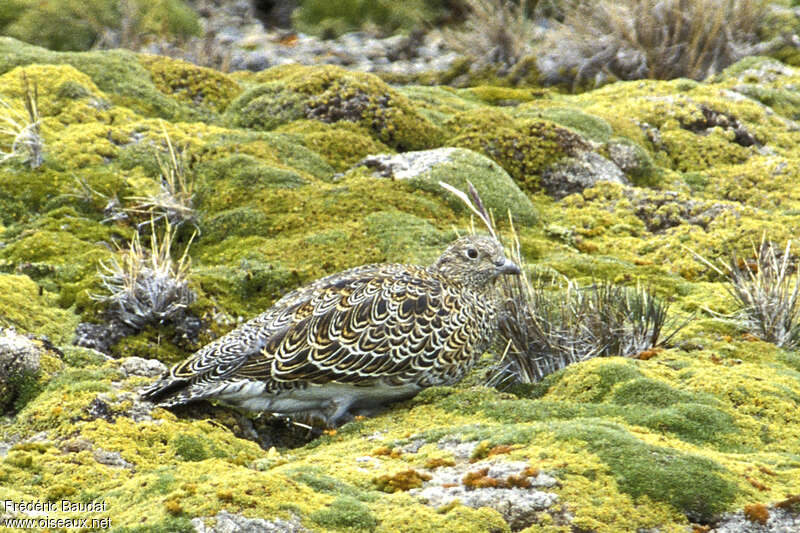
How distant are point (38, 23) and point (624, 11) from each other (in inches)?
709

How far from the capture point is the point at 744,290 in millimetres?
9180

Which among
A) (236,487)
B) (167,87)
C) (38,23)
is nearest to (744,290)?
(236,487)

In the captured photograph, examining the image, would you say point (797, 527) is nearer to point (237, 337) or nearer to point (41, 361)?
point (237, 337)

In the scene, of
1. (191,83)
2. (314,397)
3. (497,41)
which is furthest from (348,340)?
(497,41)

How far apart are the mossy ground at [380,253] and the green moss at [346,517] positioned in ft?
0.05

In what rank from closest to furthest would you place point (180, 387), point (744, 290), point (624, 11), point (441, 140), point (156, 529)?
point (156, 529) → point (180, 387) → point (744, 290) → point (441, 140) → point (624, 11)

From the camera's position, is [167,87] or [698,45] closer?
[167,87]

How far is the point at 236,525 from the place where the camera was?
5.06 metres

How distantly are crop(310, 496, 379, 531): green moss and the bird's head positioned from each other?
3.71 metres

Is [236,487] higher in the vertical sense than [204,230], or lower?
higher

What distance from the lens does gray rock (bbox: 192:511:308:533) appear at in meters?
5.02

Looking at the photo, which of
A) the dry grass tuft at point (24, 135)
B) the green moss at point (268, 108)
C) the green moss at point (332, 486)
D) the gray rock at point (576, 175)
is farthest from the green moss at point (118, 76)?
the green moss at point (332, 486)

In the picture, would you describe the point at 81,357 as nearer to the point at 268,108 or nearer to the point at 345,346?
the point at 345,346

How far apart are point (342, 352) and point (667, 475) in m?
2.99
